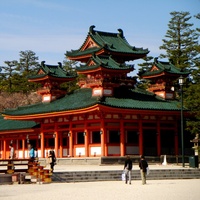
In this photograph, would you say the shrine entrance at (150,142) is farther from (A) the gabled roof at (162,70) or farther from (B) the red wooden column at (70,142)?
(A) the gabled roof at (162,70)

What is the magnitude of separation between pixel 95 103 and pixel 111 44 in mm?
11909

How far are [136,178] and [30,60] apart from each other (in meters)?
85.1

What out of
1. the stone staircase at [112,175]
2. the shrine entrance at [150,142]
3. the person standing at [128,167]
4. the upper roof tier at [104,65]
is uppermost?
the upper roof tier at [104,65]

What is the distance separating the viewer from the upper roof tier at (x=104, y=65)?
49966mm

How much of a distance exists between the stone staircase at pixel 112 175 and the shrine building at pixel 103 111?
11512mm

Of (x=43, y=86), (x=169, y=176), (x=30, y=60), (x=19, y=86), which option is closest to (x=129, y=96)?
(x=43, y=86)

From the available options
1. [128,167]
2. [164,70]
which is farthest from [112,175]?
[164,70]

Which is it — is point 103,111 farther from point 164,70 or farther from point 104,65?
point 164,70

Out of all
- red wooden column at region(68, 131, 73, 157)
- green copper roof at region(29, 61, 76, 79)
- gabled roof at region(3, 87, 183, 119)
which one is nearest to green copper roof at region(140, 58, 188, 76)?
gabled roof at region(3, 87, 183, 119)

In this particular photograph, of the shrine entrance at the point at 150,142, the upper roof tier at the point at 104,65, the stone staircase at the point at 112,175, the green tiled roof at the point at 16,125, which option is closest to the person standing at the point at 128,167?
the stone staircase at the point at 112,175

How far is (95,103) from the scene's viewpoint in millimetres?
45156

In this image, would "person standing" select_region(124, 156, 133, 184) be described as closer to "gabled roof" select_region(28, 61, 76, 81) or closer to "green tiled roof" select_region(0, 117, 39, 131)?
"gabled roof" select_region(28, 61, 76, 81)

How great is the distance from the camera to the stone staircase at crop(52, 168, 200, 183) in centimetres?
3247

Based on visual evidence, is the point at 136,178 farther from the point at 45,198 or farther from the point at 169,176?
the point at 45,198
